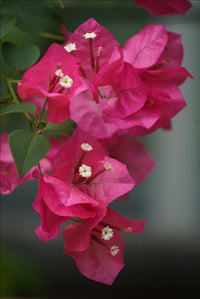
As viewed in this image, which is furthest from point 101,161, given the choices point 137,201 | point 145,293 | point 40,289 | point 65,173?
point 137,201

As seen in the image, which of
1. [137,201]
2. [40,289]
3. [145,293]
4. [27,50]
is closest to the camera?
[27,50]

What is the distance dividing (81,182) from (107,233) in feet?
0.19

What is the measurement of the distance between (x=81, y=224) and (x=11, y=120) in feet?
1.58

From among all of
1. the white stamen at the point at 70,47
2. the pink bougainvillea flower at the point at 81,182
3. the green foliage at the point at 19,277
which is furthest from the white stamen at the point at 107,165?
the green foliage at the point at 19,277

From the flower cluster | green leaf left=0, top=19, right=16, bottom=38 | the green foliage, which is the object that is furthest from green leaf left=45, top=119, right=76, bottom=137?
the green foliage

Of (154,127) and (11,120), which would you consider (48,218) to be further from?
(11,120)

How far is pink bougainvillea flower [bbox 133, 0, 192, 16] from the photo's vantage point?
2.11 ft

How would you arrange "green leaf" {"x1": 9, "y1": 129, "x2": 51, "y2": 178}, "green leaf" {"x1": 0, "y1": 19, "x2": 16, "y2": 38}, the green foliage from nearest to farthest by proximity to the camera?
"green leaf" {"x1": 9, "y1": 129, "x2": 51, "y2": 178} < "green leaf" {"x1": 0, "y1": 19, "x2": 16, "y2": 38} < the green foliage

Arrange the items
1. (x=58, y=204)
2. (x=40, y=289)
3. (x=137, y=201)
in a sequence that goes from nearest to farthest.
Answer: (x=58, y=204)
(x=40, y=289)
(x=137, y=201)

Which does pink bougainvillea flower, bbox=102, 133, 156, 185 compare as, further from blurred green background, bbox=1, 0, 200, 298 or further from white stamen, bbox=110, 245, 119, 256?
white stamen, bbox=110, 245, 119, 256

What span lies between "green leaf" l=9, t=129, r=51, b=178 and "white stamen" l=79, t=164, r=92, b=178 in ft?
0.13

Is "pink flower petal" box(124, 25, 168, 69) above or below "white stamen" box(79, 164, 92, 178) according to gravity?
above

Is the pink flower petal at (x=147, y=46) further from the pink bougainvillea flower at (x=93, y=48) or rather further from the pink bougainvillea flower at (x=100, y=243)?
the pink bougainvillea flower at (x=100, y=243)

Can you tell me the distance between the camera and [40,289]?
147 centimetres
